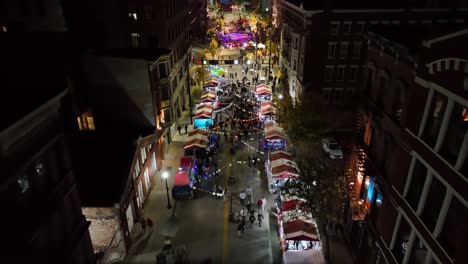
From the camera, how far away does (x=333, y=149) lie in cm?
3653

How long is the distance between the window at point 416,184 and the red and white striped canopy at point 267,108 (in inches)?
1120

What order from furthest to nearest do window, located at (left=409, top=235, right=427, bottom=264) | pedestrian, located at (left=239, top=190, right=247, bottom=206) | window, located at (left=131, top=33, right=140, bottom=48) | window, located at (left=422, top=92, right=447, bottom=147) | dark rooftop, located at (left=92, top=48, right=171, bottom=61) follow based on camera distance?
1. window, located at (left=131, top=33, right=140, bottom=48)
2. dark rooftop, located at (left=92, top=48, right=171, bottom=61)
3. pedestrian, located at (left=239, top=190, right=247, bottom=206)
4. window, located at (left=409, top=235, right=427, bottom=264)
5. window, located at (left=422, top=92, right=447, bottom=147)

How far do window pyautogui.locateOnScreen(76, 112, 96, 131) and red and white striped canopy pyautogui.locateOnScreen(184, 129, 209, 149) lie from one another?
9637 mm

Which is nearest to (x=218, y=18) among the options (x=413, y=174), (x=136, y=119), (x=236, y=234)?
(x=136, y=119)

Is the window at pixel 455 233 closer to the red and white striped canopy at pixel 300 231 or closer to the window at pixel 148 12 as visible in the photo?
the red and white striped canopy at pixel 300 231

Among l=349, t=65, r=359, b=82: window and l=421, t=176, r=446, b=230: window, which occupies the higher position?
l=421, t=176, r=446, b=230: window

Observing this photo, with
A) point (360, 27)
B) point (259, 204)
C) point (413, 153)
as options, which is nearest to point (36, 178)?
point (413, 153)

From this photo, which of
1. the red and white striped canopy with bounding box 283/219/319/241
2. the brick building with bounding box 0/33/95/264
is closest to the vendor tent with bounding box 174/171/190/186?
the red and white striped canopy with bounding box 283/219/319/241

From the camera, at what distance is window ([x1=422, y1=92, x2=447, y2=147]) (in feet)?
46.1

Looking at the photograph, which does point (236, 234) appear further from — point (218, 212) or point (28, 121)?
point (28, 121)

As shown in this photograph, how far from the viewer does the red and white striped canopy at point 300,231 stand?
2269 cm

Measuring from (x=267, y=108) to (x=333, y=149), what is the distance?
1202 cm

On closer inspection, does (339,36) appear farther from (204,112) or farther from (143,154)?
(143,154)

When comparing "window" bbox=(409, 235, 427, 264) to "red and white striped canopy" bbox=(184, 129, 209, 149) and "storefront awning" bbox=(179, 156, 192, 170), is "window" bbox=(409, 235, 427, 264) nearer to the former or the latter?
"storefront awning" bbox=(179, 156, 192, 170)
